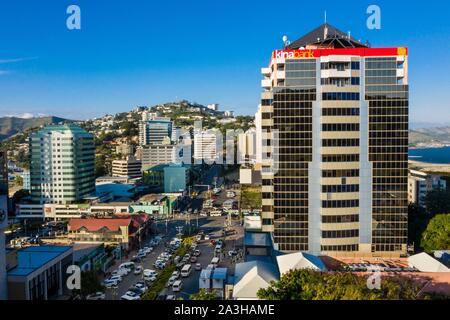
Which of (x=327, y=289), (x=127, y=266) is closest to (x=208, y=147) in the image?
(x=127, y=266)

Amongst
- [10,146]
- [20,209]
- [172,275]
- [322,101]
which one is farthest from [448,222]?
[10,146]

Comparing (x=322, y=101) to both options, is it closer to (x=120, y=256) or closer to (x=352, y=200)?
(x=352, y=200)

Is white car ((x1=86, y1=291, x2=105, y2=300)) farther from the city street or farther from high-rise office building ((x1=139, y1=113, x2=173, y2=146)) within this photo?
high-rise office building ((x1=139, y1=113, x2=173, y2=146))

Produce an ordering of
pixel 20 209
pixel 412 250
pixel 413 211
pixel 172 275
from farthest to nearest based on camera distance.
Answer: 1. pixel 20 209
2. pixel 413 211
3. pixel 412 250
4. pixel 172 275

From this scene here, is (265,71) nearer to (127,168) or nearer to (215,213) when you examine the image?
(215,213)

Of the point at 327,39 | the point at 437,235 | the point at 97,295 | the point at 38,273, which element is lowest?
the point at 97,295

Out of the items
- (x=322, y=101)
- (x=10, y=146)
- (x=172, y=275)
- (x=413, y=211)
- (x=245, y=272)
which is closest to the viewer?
(x=245, y=272)
